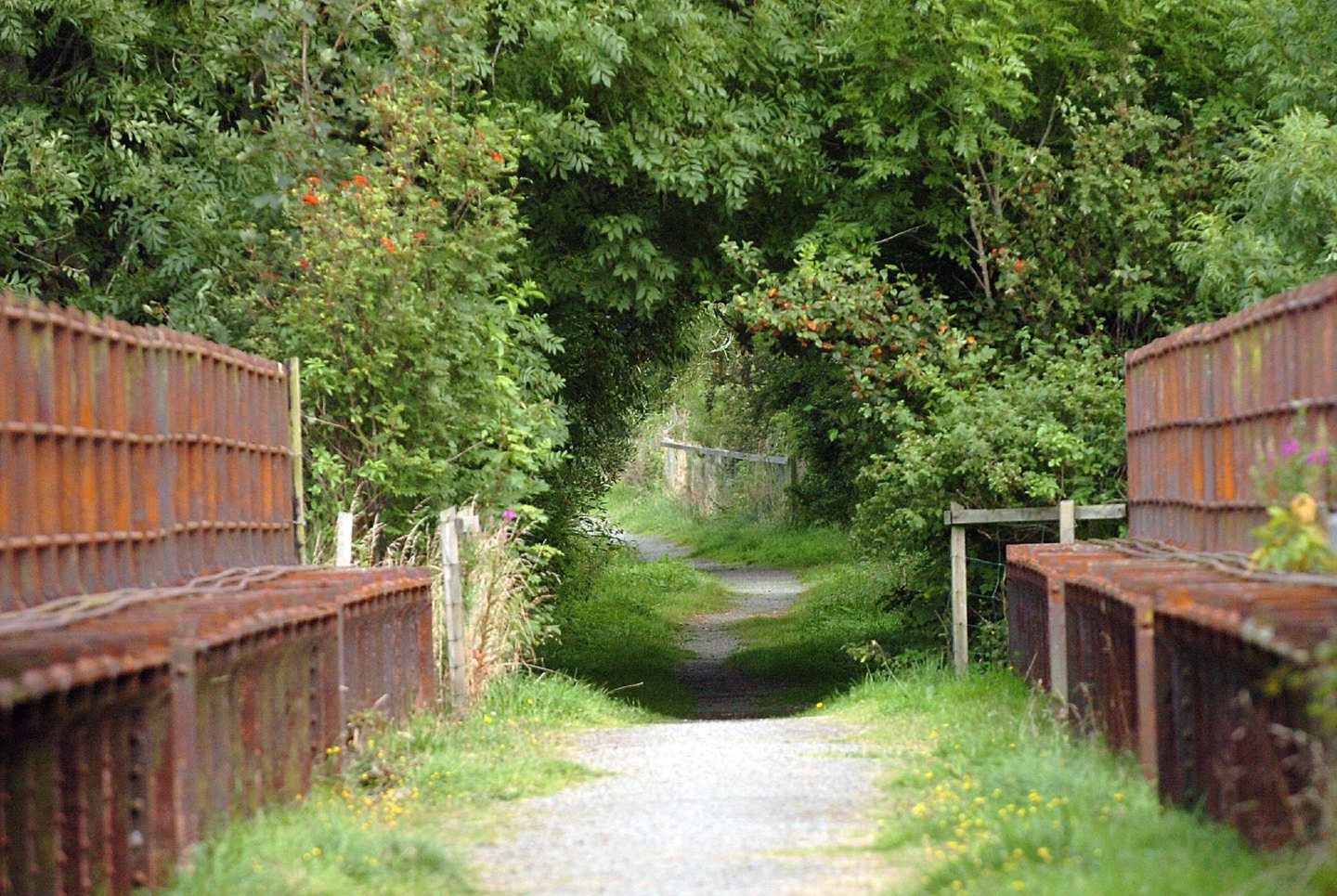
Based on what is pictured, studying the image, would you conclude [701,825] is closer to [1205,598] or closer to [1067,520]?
[1205,598]

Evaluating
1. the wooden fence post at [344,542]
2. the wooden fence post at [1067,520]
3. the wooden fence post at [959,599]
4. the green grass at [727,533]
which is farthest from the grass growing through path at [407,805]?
the green grass at [727,533]

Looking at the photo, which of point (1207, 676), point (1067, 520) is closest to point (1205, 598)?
point (1207, 676)

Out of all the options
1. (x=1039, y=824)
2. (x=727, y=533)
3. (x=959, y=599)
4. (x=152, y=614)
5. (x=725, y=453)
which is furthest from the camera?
(x=725, y=453)

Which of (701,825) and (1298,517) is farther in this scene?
(701,825)

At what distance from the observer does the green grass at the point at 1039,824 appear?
5.81 m

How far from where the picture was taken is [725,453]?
48562 millimetres

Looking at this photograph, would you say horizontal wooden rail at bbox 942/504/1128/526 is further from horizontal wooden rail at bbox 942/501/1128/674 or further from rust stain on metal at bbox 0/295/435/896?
rust stain on metal at bbox 0/295/435/896

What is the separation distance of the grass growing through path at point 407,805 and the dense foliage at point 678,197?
6.95 feet

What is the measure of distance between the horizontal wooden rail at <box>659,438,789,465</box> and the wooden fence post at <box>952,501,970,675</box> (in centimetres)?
2558

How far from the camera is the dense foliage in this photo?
14508 millimetres

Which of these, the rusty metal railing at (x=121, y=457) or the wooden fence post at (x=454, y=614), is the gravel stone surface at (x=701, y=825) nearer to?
the wooden fence post at (x=454, y=614)

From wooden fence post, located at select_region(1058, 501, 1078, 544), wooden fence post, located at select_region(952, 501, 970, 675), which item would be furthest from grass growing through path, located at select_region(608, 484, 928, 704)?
wooden fence post, located at select_region(1058, 501, 1078, 544)

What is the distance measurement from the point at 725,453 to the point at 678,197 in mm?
30426

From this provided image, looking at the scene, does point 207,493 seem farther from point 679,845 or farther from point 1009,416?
point 1009,416
